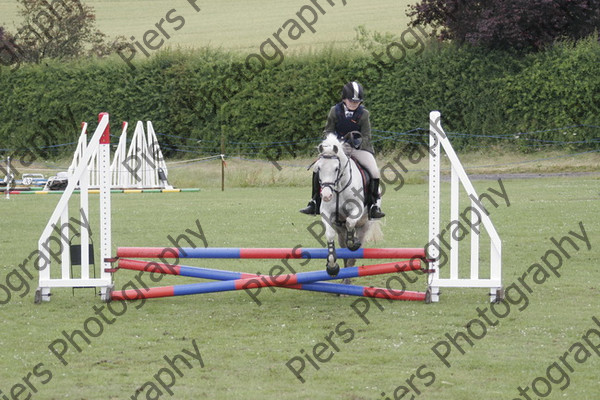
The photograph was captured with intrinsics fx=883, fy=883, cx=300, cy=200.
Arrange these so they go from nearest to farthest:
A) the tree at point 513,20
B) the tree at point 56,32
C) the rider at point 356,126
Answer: the rider at point 356,126 → the tree at point 513,20 → the tree at point 56,32

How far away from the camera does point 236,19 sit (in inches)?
2174

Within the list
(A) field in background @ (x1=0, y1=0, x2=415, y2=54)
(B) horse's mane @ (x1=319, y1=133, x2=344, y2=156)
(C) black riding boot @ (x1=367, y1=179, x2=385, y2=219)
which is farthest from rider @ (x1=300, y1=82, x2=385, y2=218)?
(A) field in background @ (x1=0, y1=0, x2=415, y2=54)

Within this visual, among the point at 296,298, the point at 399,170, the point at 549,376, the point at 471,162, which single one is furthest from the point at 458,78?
the point at 549,376

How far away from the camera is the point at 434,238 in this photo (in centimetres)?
923

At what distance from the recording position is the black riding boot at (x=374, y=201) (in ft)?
31.9

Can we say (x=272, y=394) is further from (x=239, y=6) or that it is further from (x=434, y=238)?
(x=239, y=6)

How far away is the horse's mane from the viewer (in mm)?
8891

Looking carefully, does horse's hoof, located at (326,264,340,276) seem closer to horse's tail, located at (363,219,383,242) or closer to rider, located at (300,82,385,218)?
rider, located at (300,82,385,218)

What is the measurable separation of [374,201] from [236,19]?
4704 cm

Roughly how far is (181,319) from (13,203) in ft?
49.9

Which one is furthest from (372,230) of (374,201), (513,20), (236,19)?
(236,19)

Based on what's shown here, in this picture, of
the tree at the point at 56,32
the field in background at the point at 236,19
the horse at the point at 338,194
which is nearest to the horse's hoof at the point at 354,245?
the horse at the point at 338,194

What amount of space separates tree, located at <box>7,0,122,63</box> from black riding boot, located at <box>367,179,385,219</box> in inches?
1426

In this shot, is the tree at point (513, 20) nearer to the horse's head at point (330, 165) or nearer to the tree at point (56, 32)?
the tree at point (56, 32)
